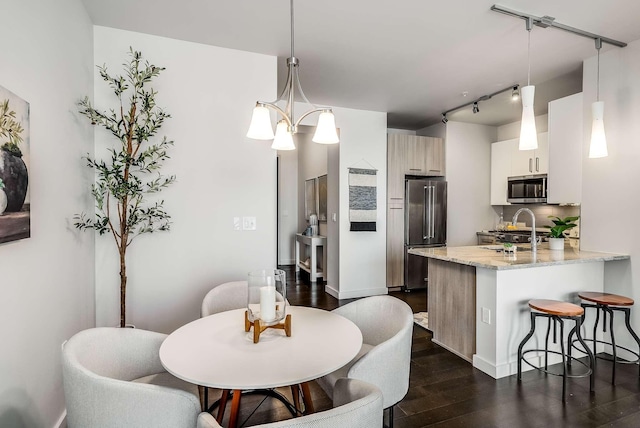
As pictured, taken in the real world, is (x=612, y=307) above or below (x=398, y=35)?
below

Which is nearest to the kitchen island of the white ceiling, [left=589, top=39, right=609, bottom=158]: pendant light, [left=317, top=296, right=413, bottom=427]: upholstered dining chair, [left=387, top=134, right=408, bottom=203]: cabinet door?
A: [left=589, top=39, right=609, bottom=158]: pendant light

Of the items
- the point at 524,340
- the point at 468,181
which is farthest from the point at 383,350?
the point at 468,181

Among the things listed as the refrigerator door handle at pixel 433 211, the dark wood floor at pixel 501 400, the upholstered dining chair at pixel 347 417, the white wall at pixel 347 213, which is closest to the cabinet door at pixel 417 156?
the refrigerator door handle at pixel 433 211

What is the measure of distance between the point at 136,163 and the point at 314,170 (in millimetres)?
4049

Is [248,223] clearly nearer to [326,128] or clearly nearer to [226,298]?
[226,298]

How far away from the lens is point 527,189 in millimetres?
4762

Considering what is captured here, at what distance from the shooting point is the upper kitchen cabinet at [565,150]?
3248 millimetres

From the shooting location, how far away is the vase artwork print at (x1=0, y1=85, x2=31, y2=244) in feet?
4.17

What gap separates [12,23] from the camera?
54.6 inches

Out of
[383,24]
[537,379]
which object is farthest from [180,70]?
[537,379]

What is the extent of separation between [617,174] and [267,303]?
3313 mm

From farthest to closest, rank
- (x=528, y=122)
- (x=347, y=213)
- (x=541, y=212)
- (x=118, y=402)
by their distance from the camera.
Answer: (x=541, y=212) < (x=347, y=213) < (x=528, y=122) < (x=118, y=402)

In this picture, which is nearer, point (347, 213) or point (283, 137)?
point (283, 137)

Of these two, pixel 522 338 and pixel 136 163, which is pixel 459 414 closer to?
pixel 522 338
